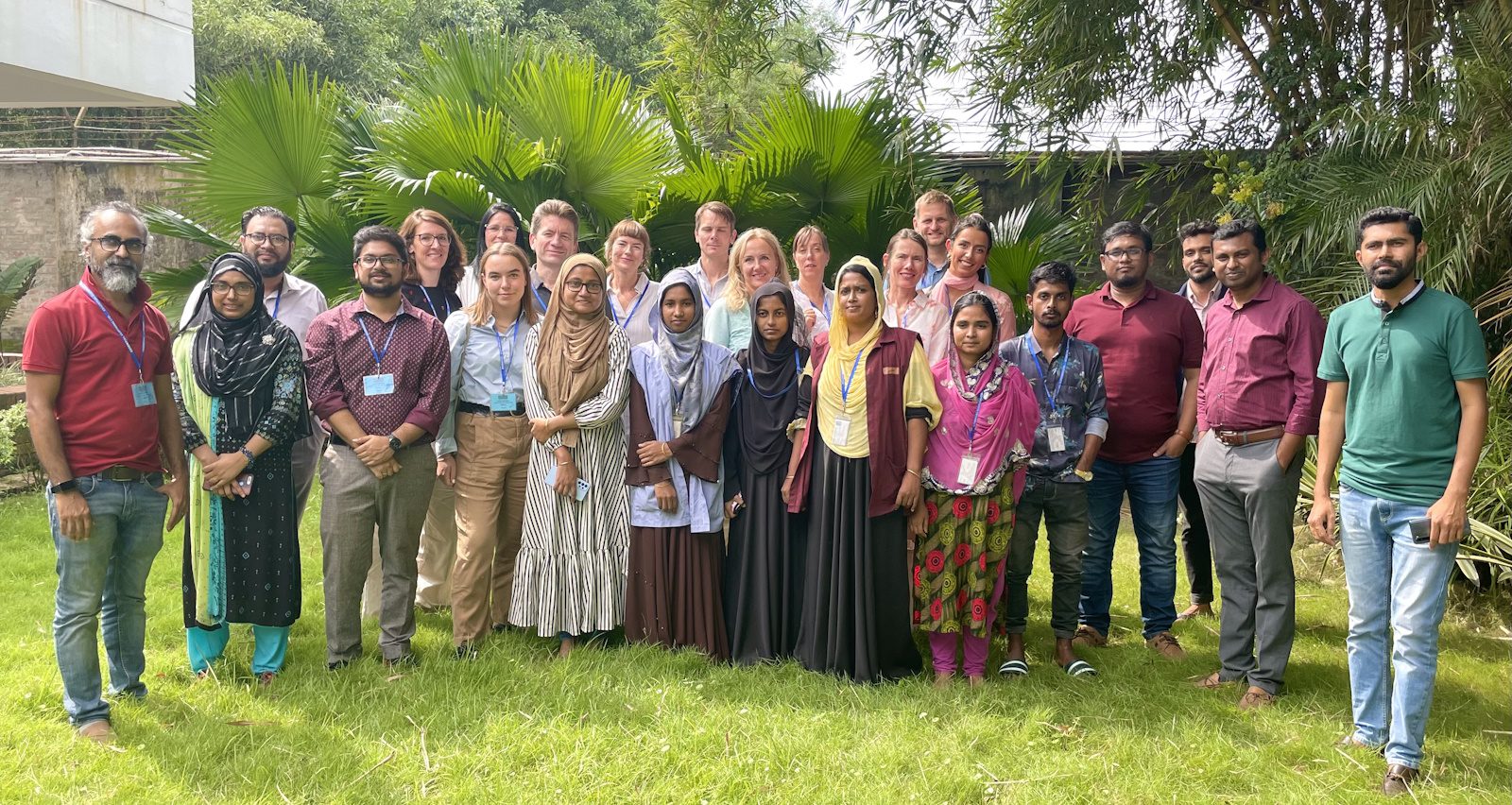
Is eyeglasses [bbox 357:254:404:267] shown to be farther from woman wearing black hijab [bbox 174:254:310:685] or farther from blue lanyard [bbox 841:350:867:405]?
blue lanyard [bbox 841:350:867:405]

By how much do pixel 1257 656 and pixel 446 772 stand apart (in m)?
3.09

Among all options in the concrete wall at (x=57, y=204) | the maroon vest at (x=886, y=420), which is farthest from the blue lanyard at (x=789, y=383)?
the concrete wall at (x=57, y=204)

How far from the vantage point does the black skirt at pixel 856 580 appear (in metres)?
4.31

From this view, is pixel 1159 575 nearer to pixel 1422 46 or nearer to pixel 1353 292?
pixel 1353 292

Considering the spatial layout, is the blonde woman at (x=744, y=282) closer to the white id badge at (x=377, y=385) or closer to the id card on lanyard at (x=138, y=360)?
the white id badge at (x=377, y=385)

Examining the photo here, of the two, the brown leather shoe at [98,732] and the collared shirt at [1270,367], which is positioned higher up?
the collared shirt at [1270,367]

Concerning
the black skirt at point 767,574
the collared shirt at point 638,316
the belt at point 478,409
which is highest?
the collared shirt at point 638,316

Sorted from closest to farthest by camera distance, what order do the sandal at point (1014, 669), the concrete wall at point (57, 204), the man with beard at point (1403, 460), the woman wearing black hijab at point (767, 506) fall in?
the man with beard at point (1403, 460) < the sandal at point (1014, 669) < the woman wearing black hijab at point (767, 506) < the concrete wall at point (57, 204)

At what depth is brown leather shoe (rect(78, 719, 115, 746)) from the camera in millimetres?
3676

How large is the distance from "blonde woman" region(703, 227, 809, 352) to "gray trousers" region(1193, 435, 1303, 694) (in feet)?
6.04

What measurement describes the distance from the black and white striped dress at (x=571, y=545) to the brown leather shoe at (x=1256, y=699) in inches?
100

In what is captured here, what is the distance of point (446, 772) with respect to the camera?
3.47 m

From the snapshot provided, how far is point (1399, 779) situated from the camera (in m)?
3.40

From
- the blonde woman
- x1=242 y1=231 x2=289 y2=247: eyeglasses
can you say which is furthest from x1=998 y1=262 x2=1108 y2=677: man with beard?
x1=242 y1=231 x2=289 y2=247: eyeglasses
